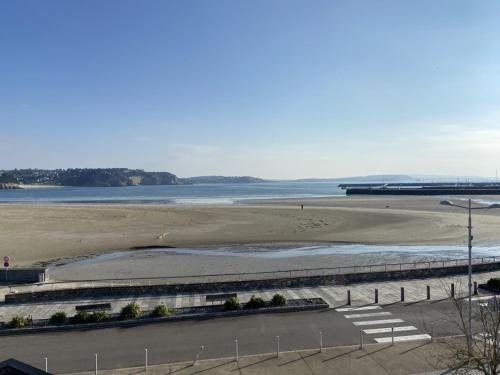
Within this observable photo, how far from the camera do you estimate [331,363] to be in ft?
45.3

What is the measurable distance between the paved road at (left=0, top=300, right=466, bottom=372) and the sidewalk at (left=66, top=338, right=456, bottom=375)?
2.82 ft

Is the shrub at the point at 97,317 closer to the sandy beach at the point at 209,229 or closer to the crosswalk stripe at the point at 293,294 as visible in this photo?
the crosswalk stripe at the point at 293,294

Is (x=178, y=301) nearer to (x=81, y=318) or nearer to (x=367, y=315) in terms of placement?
(x=81, y=318)

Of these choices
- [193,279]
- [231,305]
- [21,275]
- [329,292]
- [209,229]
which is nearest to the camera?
[231,305]

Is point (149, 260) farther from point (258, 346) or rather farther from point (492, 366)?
point (492, 366)

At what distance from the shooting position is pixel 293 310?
19312mm

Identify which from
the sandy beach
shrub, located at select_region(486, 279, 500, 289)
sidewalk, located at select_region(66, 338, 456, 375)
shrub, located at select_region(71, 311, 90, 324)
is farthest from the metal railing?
the sandy beach

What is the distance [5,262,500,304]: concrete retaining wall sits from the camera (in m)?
21.8

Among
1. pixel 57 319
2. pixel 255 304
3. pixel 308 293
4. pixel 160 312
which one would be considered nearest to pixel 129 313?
pixel 160 312

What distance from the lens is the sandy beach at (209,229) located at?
44031mm

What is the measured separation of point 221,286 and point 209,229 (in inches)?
1187

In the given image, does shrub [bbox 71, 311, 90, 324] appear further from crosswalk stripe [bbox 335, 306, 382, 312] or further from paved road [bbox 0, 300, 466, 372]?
crosswalk stripe [bbox 335, 306, 382, 312]

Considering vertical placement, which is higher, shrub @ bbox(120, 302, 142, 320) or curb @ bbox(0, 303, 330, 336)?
shrub @ bbox(120, 302, 142, 320)

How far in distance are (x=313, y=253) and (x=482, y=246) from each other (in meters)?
18.6
